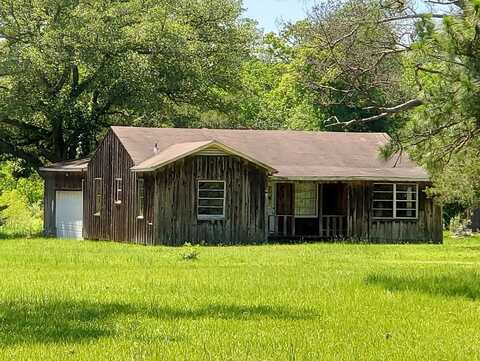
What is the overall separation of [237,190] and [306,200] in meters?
4.56

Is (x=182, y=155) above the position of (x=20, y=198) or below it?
above

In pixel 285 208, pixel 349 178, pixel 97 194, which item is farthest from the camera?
pixel 97 194

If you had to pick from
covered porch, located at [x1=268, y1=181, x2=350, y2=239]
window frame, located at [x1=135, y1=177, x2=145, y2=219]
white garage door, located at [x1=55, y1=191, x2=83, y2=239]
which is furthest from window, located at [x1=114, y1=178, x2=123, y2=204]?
covered porch, located at [x1=268, y1=181, x2=350, y2=239]

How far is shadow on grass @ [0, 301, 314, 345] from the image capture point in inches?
→ 490

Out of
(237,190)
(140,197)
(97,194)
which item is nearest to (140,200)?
(140,197)

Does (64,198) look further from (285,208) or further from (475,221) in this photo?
(475,221)

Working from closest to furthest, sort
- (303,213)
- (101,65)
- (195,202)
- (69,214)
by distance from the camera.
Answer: (195,202)
(303,213)
(69,214)
(101,65)

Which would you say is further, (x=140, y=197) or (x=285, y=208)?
(x=285, y=208)

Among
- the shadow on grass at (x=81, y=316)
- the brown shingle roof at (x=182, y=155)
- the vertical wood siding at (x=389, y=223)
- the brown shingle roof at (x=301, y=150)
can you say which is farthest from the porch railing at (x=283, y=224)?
the shadow on grass at (x=81, y=316)

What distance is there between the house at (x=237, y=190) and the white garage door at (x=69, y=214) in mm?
52

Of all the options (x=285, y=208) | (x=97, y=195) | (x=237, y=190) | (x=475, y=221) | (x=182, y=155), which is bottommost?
(x=475, y=221)

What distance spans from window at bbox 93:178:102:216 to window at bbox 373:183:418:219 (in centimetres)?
1096

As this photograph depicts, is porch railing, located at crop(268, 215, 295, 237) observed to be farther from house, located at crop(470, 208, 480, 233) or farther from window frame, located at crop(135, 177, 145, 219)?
house, located at crop(470, 208, 480, 233)

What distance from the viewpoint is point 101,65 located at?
45.4 meters
